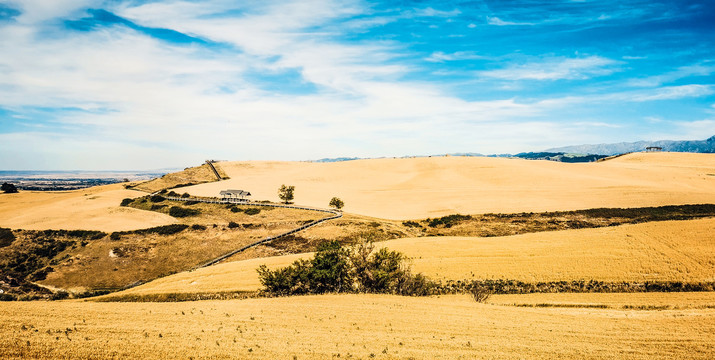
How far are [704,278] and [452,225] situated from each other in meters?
33.4

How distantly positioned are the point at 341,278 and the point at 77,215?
67889mm

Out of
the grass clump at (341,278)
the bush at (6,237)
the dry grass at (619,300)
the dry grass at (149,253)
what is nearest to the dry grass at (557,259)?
the dry grass at (619,300)

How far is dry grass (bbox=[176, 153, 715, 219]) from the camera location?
70.8 metres

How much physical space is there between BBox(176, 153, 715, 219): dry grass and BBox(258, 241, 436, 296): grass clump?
37.8m

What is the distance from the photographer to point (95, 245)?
5306 centimetres

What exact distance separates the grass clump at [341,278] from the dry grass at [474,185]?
124 ft

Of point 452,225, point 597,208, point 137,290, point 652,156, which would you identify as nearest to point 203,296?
point 137,290

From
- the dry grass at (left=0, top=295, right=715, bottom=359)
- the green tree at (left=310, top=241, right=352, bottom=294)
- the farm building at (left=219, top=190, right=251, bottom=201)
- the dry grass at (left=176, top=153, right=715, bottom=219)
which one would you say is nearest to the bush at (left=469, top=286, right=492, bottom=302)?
the dry grass at (left=0, top=295, right=715, bottom=359)

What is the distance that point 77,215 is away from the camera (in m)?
69.1

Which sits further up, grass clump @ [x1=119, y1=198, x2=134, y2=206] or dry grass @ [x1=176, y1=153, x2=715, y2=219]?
dry grass @ [x1=176, y1=153, x2=715, y2=219]

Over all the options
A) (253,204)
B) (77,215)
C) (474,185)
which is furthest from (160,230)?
(474,185)

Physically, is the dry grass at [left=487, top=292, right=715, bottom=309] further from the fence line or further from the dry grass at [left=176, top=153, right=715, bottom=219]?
the dry grass at [left=176, top=153, right=715, bottom=219]

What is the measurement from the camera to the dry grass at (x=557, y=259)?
33.2 metres

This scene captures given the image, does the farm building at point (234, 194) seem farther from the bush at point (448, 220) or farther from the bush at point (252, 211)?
the bush at point (448, 220)
